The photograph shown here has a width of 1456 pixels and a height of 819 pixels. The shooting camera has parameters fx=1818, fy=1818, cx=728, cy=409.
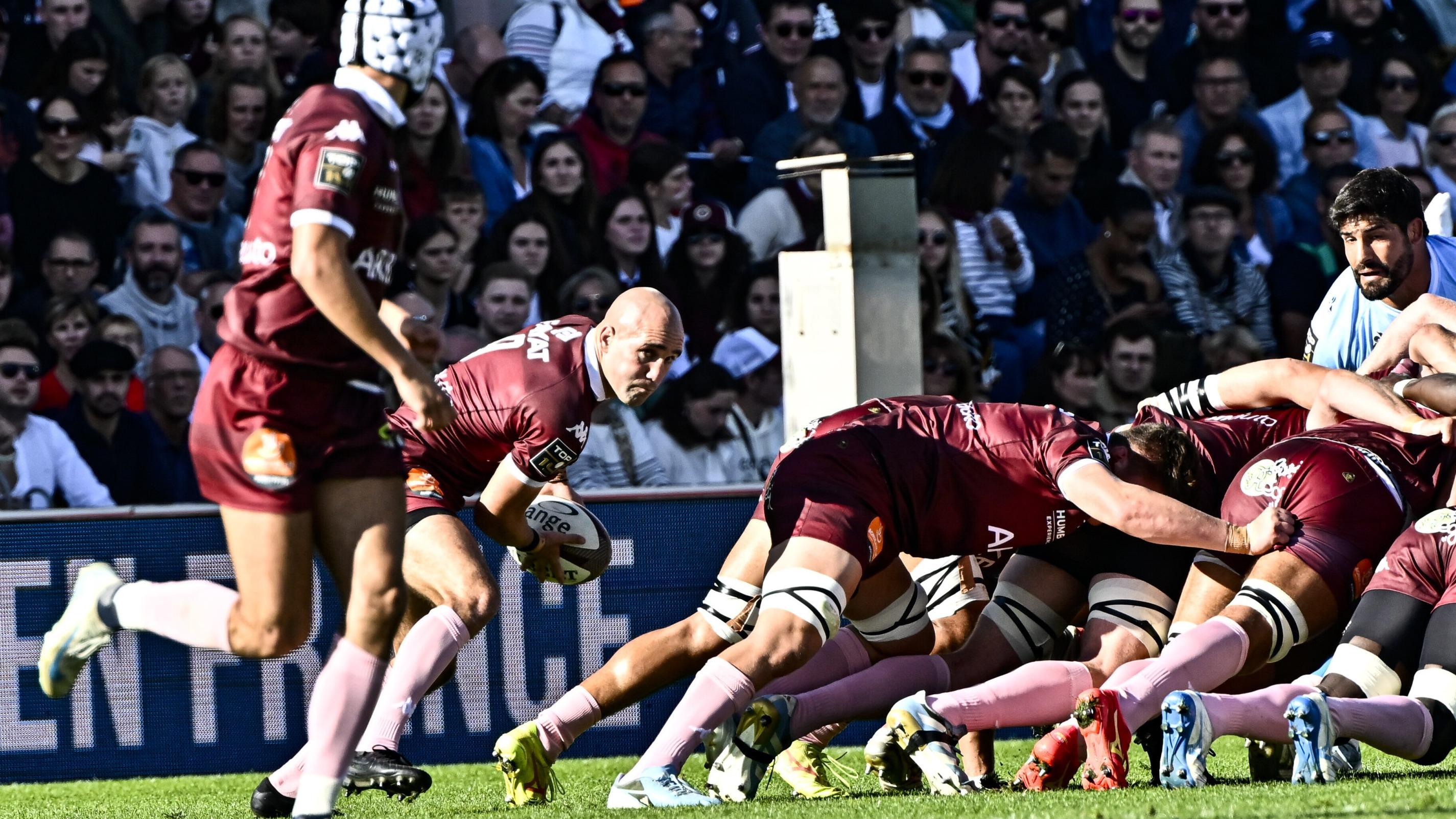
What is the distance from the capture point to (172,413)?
29.0 feet

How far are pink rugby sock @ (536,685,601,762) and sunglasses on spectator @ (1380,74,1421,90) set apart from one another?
26.4 ft

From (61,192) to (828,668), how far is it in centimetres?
522

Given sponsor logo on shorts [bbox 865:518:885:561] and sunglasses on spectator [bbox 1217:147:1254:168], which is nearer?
sponsor logo on shorts [bbox 865:518:885:561]

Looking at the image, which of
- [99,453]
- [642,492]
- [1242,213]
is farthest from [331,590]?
[1242,213]

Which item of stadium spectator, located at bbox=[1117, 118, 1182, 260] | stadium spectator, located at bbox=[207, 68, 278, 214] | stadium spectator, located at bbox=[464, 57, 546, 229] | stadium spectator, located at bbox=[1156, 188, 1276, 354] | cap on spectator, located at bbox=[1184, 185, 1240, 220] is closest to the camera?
stadium spectator, located at bbox=[207, 68, 278, 214]

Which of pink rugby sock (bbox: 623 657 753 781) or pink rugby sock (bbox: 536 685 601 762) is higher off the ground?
pink rugby sock (bbox: 623 657 753 781)

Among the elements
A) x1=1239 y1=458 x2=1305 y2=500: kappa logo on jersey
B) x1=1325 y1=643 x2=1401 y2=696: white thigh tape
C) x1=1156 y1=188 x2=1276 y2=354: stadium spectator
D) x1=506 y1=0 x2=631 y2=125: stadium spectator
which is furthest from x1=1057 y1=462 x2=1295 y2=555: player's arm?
x1=506 y1=0 x2=631 y2=125: stadium spectator

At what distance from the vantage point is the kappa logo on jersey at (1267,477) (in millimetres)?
5598

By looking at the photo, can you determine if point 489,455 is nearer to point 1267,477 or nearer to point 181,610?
point 181,610

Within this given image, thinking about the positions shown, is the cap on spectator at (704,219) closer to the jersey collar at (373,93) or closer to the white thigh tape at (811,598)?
the white thigh tape at (811,598)

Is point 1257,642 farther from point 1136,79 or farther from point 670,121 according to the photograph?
point 1136,79

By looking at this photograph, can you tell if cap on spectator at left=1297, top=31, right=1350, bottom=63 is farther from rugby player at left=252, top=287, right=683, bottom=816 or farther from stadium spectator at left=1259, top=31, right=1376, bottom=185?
rugby player at left=252, top=287, right=683, bottom=816

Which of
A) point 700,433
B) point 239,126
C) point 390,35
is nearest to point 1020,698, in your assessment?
point 390,35

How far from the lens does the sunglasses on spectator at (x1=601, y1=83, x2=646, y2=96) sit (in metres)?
10.2
